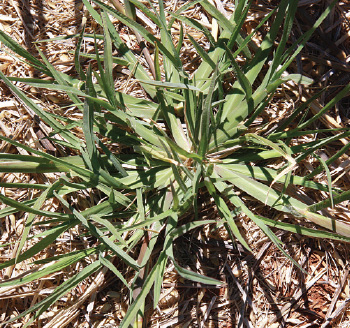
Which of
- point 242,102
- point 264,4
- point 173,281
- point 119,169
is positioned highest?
point 264,4

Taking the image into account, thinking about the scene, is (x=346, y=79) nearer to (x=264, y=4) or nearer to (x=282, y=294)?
(x=264, y=4)

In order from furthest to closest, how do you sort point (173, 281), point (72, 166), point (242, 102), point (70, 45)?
point (70, 45), point (173, 281), point (242, 102), point (72, 166)

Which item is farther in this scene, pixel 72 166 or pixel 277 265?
pixel 277 265

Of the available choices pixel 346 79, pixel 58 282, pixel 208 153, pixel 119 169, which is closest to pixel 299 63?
pixel 346 79

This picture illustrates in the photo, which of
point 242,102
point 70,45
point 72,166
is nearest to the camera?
point 72,166

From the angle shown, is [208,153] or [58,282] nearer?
[208,153]

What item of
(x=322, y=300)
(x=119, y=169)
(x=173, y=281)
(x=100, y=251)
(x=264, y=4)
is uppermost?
(x=264, y=4)

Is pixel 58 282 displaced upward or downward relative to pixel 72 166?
downward

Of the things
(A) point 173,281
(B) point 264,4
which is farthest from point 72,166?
(B) point 264,4

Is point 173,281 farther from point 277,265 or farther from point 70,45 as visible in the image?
point 70,45
